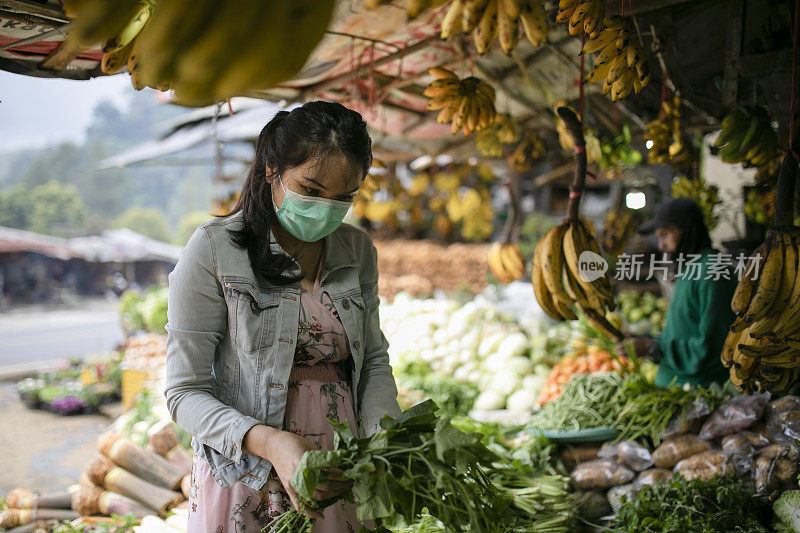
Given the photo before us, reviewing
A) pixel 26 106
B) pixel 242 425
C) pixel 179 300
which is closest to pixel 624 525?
pixel 242 425

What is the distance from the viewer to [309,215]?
5.03ft

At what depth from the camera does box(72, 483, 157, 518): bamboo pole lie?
2.90m

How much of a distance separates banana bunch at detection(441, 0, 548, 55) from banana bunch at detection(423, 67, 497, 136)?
1481 millimetres

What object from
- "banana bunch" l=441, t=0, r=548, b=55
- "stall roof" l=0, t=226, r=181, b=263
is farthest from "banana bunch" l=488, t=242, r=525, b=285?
"stall roof" l=0, t=226, r=181, b=263

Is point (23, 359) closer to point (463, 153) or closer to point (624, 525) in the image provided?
point (463, 153)

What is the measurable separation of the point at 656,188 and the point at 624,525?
3019mm

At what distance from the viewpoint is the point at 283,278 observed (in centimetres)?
156

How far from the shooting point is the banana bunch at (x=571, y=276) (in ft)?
7.55

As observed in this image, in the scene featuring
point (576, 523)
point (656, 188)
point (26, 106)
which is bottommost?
point (576, 523)

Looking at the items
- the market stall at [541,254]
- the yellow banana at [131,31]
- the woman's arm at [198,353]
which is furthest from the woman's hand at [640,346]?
the yellow banana at [131,31]

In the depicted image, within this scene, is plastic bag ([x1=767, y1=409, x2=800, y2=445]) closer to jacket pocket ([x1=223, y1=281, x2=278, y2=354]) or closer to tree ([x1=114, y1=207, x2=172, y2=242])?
jacket pocket ([x1=223, y1=281, x2=278, y2=354])

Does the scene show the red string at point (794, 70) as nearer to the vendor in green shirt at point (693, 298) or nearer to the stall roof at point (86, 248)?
the vendor in green shirt at point (693, 298)

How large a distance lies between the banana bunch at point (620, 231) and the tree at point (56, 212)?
1570cm

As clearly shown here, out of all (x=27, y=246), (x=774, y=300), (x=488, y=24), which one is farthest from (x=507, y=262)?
(x=27, y=246)
